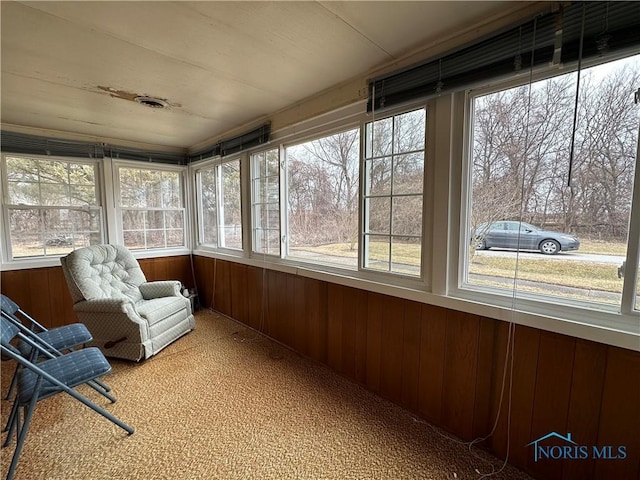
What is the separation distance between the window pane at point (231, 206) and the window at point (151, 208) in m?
0.90

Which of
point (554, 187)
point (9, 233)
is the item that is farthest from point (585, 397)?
point (9, 233)

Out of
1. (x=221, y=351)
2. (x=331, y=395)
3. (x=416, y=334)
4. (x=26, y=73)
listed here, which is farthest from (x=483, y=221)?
(x=26, y=73)

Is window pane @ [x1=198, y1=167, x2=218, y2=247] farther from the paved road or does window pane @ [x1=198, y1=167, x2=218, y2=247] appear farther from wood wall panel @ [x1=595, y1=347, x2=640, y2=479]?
wood wall panel @ [x1=595, y1=347, x2=640, y2=479]

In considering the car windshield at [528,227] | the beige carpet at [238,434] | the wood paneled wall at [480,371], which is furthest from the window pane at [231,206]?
the car windshield at [528,227]

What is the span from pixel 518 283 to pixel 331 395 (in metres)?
1.40

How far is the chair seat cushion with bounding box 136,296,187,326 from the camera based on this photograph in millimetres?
2562

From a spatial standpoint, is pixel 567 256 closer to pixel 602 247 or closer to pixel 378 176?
pixel 602 247

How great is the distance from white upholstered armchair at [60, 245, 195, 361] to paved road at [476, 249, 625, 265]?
2.70 meters

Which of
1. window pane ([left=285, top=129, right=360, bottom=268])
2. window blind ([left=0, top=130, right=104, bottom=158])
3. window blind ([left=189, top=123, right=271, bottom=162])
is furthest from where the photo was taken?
window blind ([left=0, top=130, right=104, bottom=158])

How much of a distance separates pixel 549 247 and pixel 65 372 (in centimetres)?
259

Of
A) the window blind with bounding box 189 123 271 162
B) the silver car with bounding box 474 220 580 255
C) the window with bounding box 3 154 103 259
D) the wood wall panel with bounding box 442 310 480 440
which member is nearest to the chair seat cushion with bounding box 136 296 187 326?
the window with bounding box 3 154 103 259

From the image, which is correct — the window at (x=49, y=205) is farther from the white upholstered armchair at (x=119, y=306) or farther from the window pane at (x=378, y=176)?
the window pane at (x=378, y=176)

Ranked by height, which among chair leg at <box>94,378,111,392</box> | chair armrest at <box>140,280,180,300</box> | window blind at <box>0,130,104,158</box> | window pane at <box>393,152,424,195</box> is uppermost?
window blind at <box>0,130,104,158</box>

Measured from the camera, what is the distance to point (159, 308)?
2.69 metres
